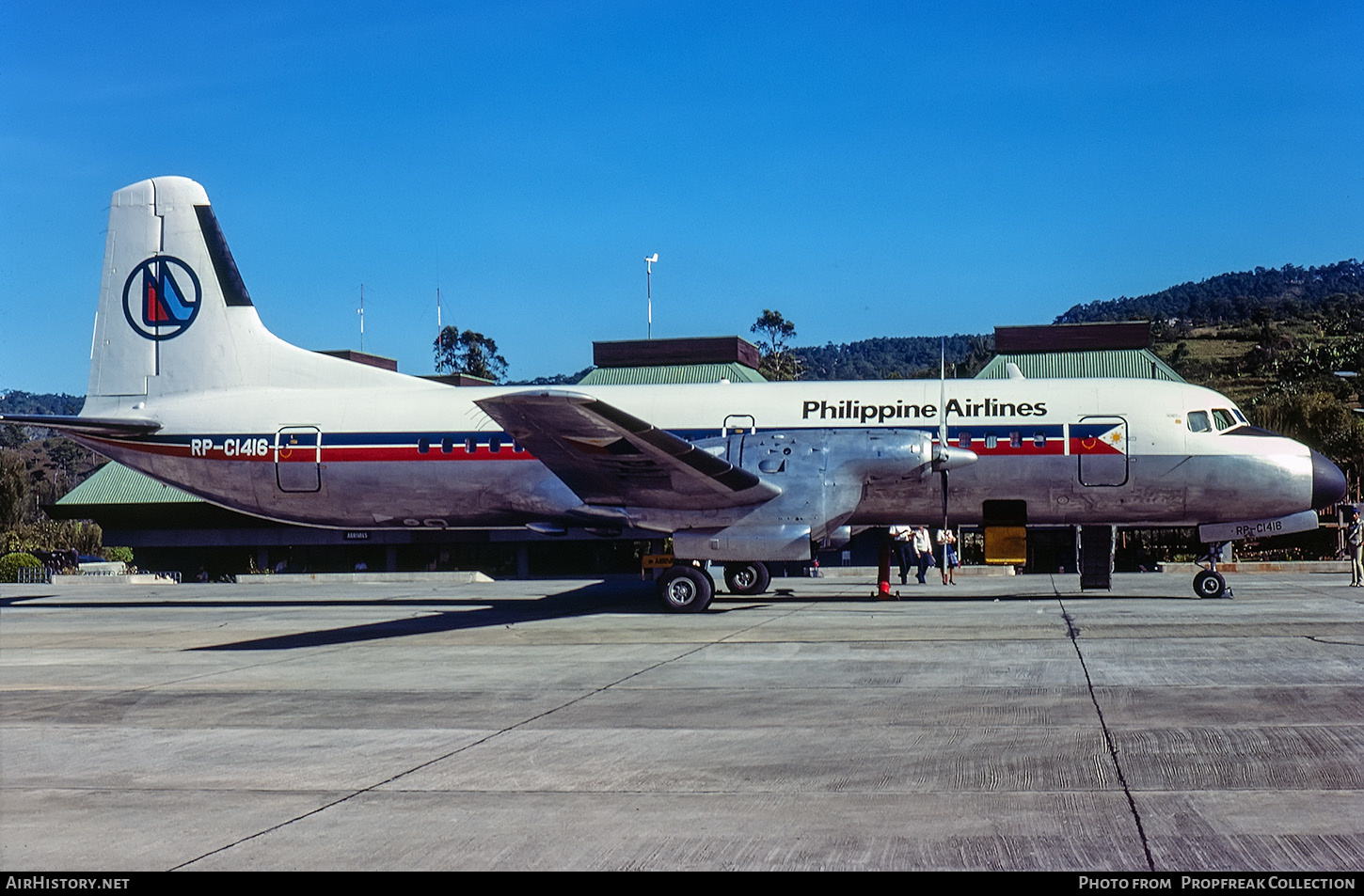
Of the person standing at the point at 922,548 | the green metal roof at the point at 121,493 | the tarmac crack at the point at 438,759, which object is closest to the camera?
the tarmac crack at the point at 438,759

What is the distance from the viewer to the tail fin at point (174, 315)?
24953 mm

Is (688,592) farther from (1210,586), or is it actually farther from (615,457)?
(1210,586)

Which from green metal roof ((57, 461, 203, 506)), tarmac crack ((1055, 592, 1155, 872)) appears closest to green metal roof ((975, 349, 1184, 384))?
tarmac crack ((1055, 592, 1155, 872))

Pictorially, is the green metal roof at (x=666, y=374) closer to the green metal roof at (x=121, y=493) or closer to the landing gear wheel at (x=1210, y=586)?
the green metal roof at (x=121, y=493)

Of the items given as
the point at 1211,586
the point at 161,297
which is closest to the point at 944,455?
the point at 1211,586

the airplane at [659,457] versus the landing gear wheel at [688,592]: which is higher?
the airplane at [659,457]

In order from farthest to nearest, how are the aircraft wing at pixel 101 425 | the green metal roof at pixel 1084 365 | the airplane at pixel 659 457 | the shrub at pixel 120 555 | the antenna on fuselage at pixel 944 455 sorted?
the shrub at pixel 120 555
the green metal roof at pixel 1084 365
the aircraft wing at pixel 101 425
the antenna on fuselage at pixel 944 455
the airplane at pixel 659 457

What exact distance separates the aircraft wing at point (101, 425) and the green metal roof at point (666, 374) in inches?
994

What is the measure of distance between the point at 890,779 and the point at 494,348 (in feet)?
339

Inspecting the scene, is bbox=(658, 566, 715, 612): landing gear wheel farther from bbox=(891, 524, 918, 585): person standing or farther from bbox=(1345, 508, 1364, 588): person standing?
bbox=(1345, 508, 1364, 588): person standing

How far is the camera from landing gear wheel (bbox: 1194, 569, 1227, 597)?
22.2m

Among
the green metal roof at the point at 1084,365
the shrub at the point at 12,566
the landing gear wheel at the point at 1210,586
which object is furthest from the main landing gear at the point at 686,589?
the shrub at the point at 12,566

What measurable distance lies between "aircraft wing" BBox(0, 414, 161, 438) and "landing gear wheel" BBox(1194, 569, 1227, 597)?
20.9 meters
